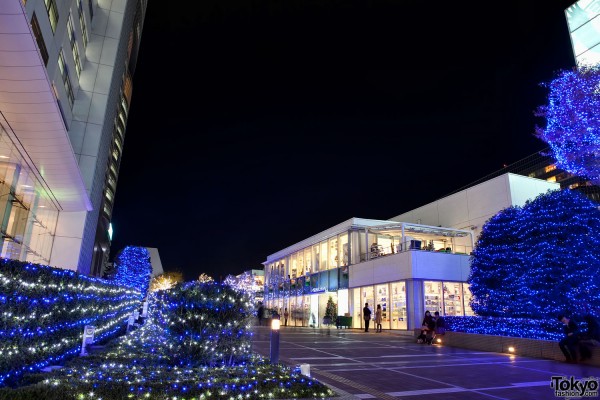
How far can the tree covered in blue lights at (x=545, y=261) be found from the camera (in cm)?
1420

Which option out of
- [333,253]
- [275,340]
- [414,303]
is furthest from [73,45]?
[414,303]

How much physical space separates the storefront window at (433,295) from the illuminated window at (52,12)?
905 inches

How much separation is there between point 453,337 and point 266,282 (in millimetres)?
35704

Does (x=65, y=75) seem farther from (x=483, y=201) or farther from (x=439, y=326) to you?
(x=483, y=201)

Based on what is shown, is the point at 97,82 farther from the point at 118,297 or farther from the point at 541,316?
the point at 541,316

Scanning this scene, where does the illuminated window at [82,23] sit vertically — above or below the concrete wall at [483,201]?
above

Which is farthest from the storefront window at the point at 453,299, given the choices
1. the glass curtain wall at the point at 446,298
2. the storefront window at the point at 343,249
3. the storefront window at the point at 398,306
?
the storefront window at the point at 343,249

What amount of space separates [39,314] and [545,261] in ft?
51.7

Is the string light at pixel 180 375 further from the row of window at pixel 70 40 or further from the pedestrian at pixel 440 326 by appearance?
the row of window at pixel 70 40

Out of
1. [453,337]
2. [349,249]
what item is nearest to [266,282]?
[349,249]

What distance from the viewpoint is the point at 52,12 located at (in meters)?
15.6

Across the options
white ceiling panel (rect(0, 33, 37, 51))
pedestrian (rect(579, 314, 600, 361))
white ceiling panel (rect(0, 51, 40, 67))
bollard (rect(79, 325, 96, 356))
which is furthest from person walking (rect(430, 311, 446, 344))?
white ceiling panel (rect(0, 33, 37, 51))

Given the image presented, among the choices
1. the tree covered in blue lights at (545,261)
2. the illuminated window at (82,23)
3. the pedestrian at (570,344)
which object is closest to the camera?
the pedestrian at (570,344)

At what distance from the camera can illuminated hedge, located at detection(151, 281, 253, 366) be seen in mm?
7934
